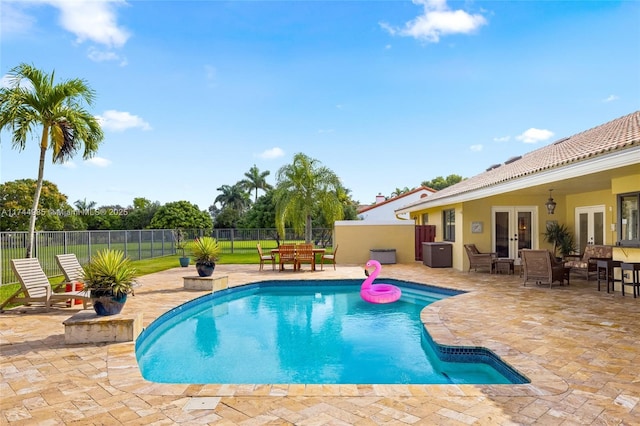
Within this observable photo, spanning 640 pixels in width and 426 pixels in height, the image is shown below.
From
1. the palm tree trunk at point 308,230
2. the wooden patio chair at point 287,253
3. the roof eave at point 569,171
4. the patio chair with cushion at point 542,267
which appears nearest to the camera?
the roof eave at point 569,171

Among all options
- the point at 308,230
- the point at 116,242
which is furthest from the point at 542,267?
the point at 116,242

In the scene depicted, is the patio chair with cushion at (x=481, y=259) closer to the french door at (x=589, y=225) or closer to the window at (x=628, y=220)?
the french door at (x=589, y=225)

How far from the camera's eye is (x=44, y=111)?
971cm

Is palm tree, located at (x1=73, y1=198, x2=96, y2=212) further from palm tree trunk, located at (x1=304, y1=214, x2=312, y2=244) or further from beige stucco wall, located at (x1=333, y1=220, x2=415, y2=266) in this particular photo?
beige stucco wall, located at (x1=333, y1=220, x2=415, y2=266)

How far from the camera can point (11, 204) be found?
3278 cm

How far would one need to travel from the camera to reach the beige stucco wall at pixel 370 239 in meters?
18.1

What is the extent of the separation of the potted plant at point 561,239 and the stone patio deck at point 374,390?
25.5 feet

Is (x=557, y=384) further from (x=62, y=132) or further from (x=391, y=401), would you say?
(x=62, y=132)

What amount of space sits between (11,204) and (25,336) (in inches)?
1341

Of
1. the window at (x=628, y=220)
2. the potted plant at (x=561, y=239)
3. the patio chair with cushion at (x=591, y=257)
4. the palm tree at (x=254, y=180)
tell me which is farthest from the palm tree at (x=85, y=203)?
the window at (x=628, y=220)

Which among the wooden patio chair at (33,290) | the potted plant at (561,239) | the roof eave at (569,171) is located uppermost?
the roof eave at (569,171)

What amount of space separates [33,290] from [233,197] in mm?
51125

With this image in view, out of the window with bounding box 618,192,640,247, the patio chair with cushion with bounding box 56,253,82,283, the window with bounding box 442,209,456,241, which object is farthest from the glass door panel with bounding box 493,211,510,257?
the patio chair with cushion with bounding box 56,253,82,283

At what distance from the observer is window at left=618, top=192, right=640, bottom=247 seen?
30.1 feet
